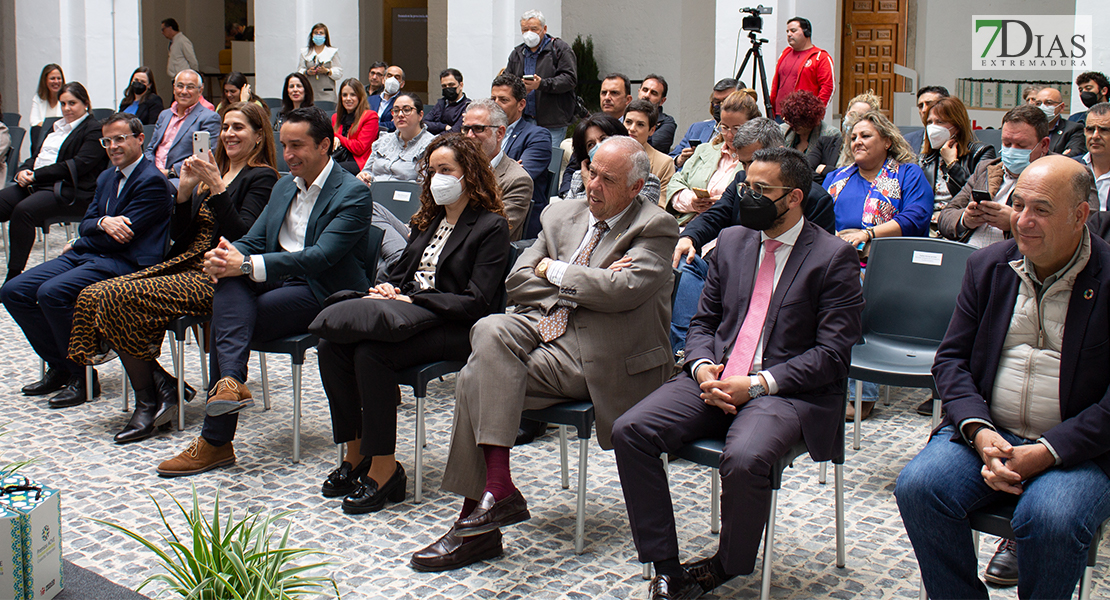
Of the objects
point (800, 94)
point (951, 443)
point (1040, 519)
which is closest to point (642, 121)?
point (800, 94)

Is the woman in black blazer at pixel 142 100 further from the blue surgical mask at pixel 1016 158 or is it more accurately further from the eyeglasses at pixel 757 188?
the eyeglasses at pixel 757 188

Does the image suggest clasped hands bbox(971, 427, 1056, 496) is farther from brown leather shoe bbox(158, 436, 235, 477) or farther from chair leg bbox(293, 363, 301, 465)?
brown leather shoe bbox(158, 436, 235, 477)

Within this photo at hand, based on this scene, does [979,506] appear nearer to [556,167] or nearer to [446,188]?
[446,188]

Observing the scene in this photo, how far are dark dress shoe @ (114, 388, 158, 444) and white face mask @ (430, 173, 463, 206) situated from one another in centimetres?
180

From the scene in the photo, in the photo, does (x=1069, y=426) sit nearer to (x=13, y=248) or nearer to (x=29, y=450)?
(x=29, y=450)

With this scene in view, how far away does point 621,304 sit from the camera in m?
3.43

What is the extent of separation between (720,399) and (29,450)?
3120 millimetres

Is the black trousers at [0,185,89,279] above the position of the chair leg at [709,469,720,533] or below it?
above

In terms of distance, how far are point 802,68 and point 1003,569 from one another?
5.80 metres

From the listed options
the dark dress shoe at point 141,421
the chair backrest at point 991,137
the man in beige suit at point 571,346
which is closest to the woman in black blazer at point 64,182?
the dark dress shoe at point 141,421

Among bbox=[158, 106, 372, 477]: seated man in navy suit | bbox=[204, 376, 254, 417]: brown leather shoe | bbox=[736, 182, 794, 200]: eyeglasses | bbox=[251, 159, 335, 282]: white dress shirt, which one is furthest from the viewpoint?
bbox=[251, 159, 335, 282]: white dress shirt

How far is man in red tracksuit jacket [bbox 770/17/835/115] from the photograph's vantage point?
8.18 m

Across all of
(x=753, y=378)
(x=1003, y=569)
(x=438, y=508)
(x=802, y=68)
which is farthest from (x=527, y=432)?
(x=802, y=68)

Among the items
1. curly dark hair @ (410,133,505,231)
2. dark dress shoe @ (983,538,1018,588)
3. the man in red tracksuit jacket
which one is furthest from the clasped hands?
the man in red tracksuit jacket
